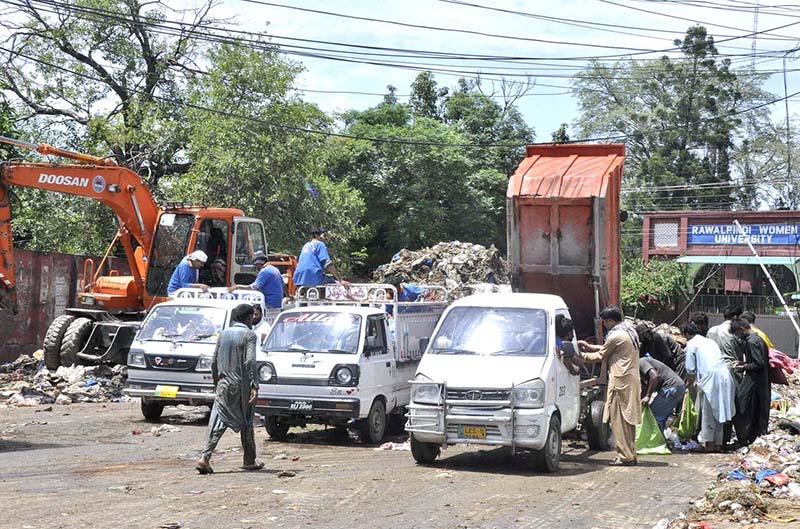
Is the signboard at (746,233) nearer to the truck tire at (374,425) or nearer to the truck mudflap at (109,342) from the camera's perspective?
the truck mudflap at (109,342)

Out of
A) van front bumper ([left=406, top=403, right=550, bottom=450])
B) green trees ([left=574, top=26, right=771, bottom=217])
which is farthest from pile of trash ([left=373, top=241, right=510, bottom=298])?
green trees ([left=574, top=26, right=771, bottom=217])

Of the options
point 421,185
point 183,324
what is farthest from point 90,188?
point 421,185

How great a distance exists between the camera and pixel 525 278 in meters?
15.4

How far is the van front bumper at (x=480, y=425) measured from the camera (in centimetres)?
1059

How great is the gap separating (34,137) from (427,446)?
82.6ft

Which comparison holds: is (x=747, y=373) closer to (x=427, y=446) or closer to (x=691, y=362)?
(x=691, y=362)

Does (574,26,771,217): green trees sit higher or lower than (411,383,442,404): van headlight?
higher

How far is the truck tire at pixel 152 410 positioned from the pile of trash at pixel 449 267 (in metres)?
14.5

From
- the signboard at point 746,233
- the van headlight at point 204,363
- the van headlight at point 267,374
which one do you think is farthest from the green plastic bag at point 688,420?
the signboard at point 746,233

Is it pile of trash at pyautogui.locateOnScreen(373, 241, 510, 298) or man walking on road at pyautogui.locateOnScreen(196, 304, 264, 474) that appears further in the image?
pile of trash at pyautogui.locateOnScreen(373, 241, 510, 298)

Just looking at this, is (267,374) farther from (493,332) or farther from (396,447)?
(493,332)

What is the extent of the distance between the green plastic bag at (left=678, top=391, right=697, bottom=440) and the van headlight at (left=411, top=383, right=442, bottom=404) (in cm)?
421

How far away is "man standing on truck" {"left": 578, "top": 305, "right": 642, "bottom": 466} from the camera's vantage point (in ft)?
38.0

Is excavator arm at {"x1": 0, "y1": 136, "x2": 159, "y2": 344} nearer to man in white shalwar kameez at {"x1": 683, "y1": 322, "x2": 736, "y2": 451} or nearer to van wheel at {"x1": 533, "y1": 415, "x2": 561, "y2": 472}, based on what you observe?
van wheel at {"x1": 533, "y1": 415, "x2": 561, "y2": 472}
